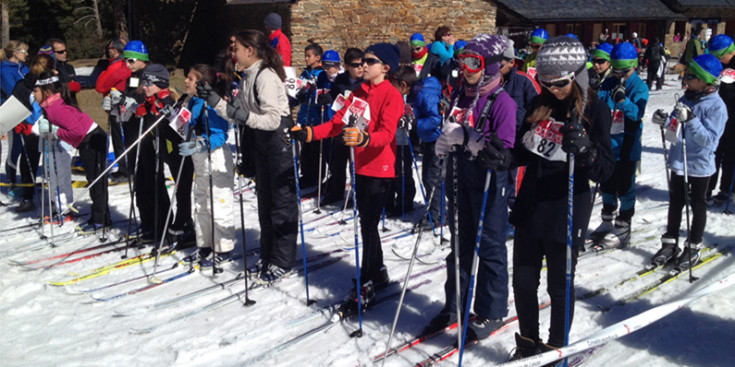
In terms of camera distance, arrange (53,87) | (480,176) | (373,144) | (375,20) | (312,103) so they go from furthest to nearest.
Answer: (375,20) < (312,103) < (53,87) < (373,144) < (480,176)

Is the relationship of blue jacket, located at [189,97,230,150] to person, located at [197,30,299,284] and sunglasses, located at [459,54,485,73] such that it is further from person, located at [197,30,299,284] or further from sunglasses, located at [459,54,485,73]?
sunglasses, located at [459,54,485,73]

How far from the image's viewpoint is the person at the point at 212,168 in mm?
5277

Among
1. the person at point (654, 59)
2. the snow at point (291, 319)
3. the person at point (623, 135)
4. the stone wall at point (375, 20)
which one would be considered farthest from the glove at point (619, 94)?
the person at point (654, 59)

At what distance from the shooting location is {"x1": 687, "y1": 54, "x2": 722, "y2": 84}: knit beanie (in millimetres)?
4836

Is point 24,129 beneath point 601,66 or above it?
beneath

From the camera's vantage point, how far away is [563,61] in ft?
9.84

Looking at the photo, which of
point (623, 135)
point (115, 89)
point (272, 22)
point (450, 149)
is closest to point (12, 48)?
point (115, 89)

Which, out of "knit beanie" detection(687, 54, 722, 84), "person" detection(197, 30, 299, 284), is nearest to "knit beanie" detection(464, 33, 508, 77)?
"person" detection(197, 30, 299, 284)

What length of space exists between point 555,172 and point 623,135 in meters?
3.05

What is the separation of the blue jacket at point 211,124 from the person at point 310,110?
2496 millimetres

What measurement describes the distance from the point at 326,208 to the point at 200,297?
9.42 ft

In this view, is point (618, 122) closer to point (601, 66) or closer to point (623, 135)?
point (623, 135)

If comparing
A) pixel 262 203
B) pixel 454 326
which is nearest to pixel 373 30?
pixel 262 203

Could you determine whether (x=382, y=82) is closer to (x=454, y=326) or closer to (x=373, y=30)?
(x=454, y=326)
